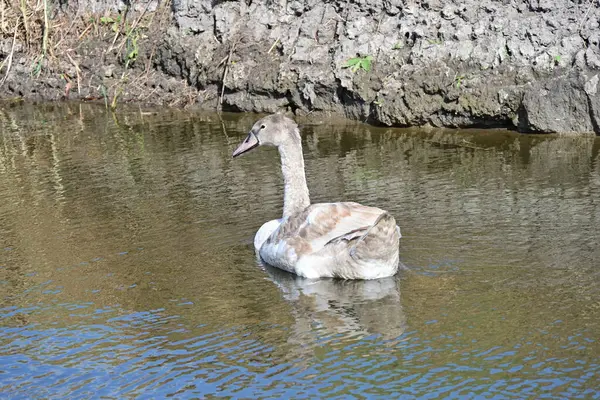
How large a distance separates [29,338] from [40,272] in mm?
1687

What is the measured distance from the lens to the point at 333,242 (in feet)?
30.3

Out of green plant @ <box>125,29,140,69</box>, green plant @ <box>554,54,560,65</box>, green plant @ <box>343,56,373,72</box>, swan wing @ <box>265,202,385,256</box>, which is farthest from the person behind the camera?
green plant @ <box>125,29,140,69</box>

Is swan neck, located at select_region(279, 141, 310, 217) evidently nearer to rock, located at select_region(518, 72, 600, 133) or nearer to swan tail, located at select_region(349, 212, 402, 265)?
swan tail, located at select_region(349, 212, 402, 265)

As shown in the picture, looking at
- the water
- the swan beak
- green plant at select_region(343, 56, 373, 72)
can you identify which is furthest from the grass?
the swan beak

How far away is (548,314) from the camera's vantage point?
8.12 m

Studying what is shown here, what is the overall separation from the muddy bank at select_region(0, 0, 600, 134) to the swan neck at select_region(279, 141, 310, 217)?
6125 mm

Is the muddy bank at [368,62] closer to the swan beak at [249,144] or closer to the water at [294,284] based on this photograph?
the water at [294,284]

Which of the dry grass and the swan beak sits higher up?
the dry grass

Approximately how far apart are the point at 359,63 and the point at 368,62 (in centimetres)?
15

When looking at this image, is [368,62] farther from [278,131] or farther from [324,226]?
[324,226]

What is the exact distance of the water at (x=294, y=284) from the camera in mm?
7270

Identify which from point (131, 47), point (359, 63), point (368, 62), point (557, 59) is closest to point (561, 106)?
point (557, 59)

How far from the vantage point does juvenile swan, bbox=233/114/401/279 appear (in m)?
8.79

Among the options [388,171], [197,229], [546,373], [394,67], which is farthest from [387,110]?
[546,373]
